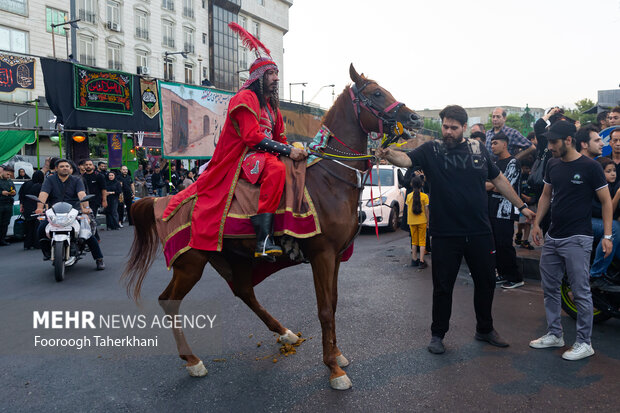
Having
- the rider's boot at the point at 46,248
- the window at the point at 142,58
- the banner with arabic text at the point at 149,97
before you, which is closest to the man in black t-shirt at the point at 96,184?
the banner with arabic text at the point at 149,97

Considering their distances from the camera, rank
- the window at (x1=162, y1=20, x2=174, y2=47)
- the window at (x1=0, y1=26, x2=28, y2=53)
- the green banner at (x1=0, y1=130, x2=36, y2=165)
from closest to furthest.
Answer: the green banner at (x1=0, y1=130, x2=36, y2=165)
the window at (x1=0, y1=26, x2=28, y2=53)
the window at (x1=162, y1=20, x2=174, y2=47)

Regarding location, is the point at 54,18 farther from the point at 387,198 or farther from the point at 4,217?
the point at 387,198

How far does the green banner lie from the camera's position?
14.2m

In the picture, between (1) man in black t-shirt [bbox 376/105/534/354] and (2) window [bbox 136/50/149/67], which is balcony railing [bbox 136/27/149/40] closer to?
(2) window [bbox 136/50/149/67]

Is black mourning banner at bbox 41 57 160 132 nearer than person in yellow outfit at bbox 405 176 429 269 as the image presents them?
No

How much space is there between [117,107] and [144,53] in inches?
1039

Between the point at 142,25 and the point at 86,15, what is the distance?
16.6 ft

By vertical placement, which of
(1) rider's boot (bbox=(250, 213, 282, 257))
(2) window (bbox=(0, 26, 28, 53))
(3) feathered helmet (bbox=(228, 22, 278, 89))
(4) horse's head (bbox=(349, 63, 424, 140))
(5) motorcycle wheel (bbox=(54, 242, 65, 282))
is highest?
(2) window (bbox=(0, 26, 28, 53))

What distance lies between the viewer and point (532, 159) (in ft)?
25.0

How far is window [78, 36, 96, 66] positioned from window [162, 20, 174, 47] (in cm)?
723

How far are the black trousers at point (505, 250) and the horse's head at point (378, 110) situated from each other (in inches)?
123

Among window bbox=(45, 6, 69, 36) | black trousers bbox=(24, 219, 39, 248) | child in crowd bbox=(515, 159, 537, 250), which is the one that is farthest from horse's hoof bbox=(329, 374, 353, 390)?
window bbox=(45, 6, 69, 36)

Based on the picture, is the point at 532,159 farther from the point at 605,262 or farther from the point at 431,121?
the point at 431,121

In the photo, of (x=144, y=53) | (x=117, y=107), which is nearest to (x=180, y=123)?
Answer: (x=117, y=107)
